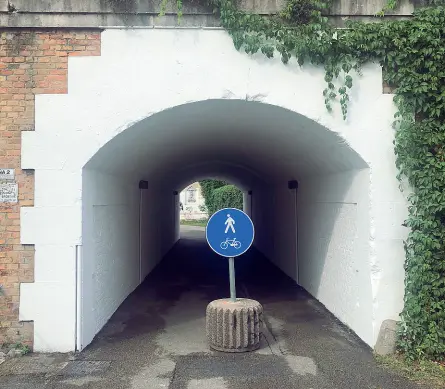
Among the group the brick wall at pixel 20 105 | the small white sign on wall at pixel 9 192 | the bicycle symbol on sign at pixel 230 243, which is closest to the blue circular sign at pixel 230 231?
the bicycle symbol on sign at pixel 230 243

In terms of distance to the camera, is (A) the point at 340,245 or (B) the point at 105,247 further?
(A) the point at 340,245

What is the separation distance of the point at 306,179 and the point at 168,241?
885cm

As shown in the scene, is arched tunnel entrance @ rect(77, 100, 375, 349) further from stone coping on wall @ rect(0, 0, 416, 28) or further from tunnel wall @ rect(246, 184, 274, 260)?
tunnel wall @ rect(246, 184, 274, 260)

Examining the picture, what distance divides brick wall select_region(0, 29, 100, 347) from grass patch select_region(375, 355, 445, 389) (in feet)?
14.1

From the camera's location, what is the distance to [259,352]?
555 cm

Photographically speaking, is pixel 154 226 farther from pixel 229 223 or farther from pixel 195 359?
pixel 195 359

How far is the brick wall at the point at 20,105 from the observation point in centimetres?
545

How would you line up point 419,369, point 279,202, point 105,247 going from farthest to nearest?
point 279,202, point 105,247, point 419,369

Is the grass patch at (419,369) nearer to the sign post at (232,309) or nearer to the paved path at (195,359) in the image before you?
the paved path at (195,359)

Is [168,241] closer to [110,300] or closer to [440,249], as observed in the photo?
[110,300]

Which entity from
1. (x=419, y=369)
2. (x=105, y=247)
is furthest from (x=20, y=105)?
(x=419, y=369)

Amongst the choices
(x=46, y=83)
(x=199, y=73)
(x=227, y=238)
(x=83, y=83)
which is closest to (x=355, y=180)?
(x=227, y=238)

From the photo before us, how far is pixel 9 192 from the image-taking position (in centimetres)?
548

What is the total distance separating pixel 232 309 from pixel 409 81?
3.55 meters
